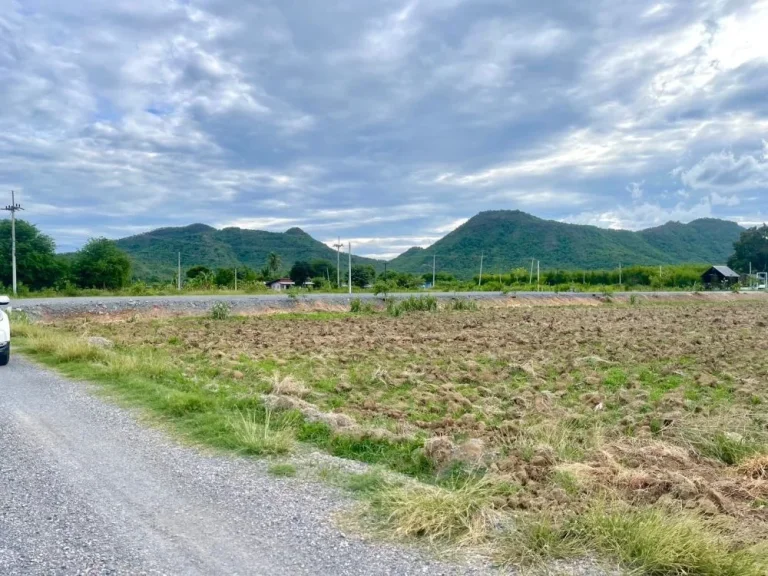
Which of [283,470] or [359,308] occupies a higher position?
[359,308]

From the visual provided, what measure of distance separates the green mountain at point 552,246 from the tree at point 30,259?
68266mm

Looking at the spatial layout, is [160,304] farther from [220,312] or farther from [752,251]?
[752,251]

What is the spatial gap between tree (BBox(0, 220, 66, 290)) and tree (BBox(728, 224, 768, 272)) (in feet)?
312

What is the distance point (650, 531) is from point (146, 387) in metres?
7.57

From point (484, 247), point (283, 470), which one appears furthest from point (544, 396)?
point (484, 247)

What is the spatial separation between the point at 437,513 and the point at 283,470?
1765mm

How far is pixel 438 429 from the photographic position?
7.12 m

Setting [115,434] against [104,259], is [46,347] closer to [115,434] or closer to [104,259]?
[115,434]

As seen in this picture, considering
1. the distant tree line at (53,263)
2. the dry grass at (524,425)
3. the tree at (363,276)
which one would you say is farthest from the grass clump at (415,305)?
the tree at (363,276)

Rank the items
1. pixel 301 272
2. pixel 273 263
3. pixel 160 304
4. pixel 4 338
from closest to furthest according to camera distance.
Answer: pixel 4 338 < pixel 160 304 < pixel 301 272 < pixel 273 263

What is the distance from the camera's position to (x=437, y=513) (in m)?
4.21

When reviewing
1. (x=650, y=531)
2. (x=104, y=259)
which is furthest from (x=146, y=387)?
(x=104, y=259)

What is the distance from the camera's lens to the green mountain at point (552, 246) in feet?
377

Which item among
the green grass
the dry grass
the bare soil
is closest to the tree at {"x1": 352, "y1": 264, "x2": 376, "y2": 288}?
the bare soil
